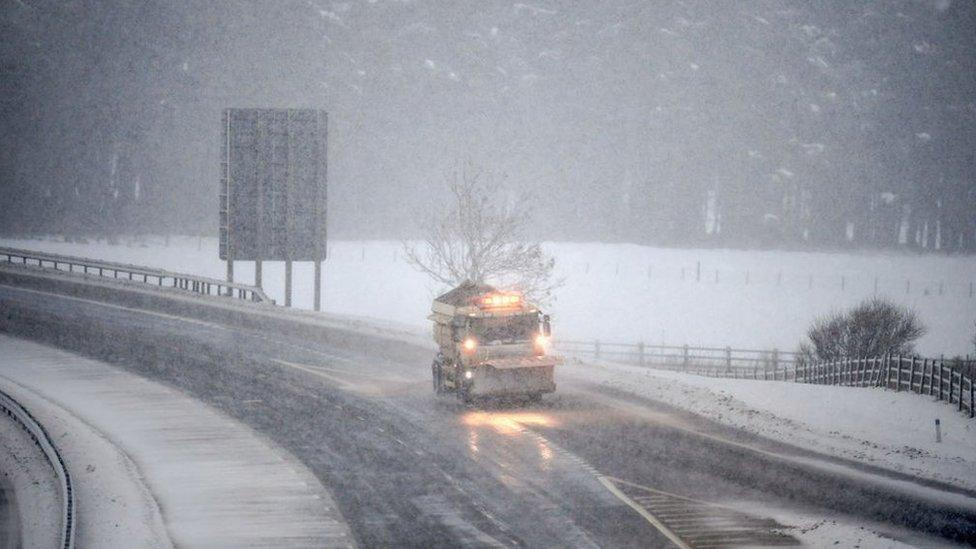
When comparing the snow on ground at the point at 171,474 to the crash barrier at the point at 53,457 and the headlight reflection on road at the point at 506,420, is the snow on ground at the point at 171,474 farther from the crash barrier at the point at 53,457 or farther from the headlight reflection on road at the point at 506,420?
the headlight reflection on road at the point at 506,420

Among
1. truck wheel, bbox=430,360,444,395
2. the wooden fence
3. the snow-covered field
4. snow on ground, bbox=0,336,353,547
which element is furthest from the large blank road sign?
truck wheel, bbox=430,360,444,395

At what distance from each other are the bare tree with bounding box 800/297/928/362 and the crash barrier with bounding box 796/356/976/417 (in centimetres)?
669

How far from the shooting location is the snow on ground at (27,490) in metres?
19.6

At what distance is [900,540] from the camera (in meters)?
17.6

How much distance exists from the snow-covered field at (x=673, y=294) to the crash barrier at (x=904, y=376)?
21.6 meters

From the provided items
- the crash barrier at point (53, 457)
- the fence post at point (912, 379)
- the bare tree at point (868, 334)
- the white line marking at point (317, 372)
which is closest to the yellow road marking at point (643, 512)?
the crash barrier at point (53, 457)

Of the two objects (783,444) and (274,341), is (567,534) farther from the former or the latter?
(274,341)

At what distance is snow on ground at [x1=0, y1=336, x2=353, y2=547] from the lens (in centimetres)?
1778

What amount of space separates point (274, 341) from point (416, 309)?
42.8 metres

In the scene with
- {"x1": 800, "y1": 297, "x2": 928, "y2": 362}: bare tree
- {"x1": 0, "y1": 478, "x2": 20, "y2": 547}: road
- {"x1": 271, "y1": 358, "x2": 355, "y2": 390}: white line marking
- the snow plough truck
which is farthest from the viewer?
{"x1": 800, "y1": 297, "x2": 928, "y2": 362}: bare tree

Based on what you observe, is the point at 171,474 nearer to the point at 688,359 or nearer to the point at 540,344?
the point at 540,344

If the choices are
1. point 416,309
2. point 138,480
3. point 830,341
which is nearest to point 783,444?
point 138,480

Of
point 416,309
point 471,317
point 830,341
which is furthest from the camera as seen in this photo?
point 416,309

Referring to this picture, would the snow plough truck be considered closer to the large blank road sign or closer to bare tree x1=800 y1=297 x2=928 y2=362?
the large blank road sign
